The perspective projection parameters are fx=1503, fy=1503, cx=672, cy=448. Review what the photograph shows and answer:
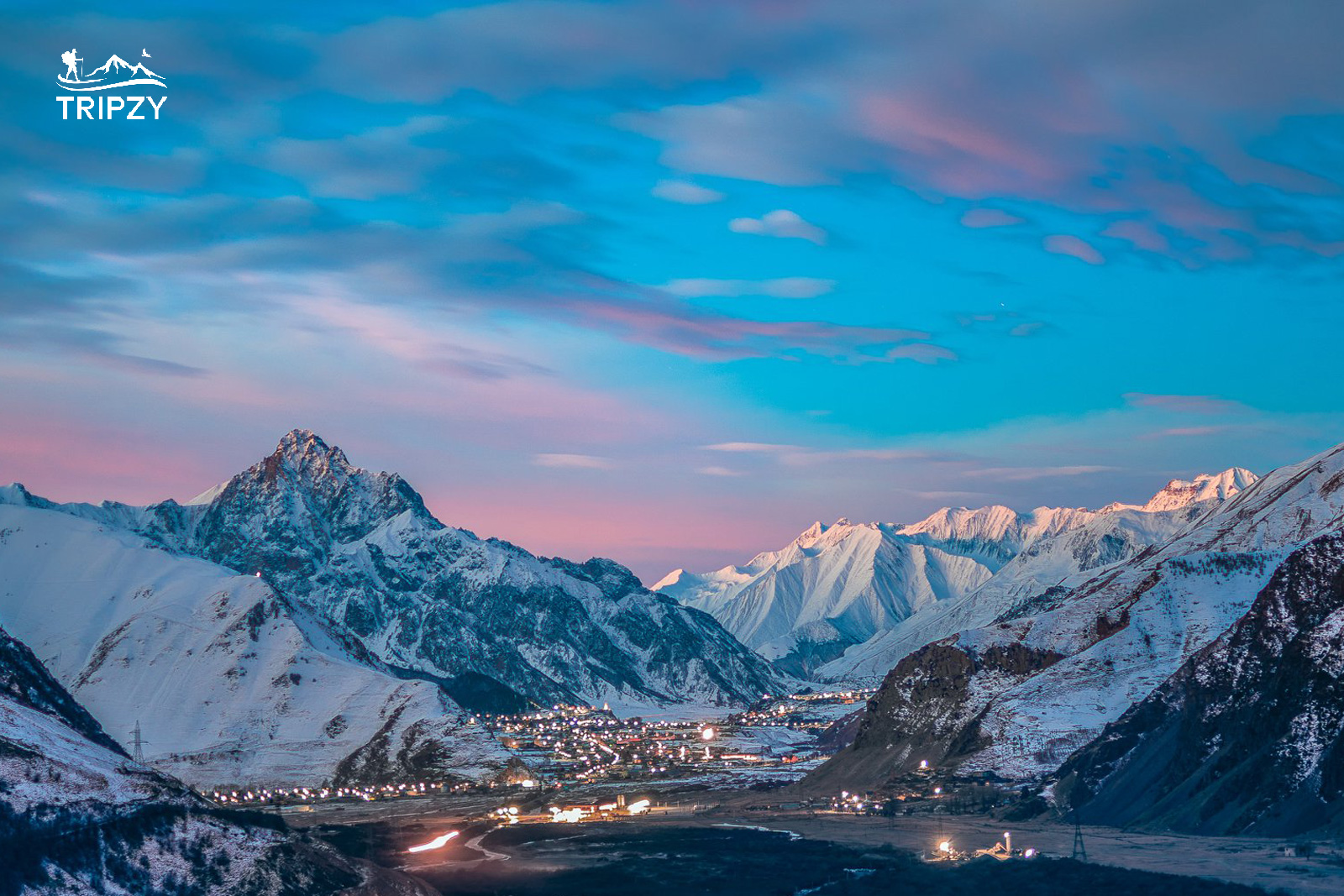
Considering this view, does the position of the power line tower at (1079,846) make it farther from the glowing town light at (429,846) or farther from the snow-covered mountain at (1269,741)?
the glowing town light at (429,846)

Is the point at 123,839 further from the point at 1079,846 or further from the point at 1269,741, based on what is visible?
the point at 1269,741

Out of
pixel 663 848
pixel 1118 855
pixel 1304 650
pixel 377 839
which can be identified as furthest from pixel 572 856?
pixel 1304 650

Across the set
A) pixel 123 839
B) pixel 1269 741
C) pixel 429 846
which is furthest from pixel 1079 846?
pixel 123 839

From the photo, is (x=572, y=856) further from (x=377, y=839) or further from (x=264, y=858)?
(x=264, y=858)

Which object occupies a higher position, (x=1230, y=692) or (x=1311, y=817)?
(x=1230, y=692)

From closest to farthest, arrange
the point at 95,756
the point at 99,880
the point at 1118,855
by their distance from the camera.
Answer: the point at 99,880, the point at 95,756, the point at 1118,855

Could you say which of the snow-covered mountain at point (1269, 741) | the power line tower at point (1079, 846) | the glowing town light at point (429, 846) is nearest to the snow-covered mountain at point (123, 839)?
the glowing town light at point (429, 846)
